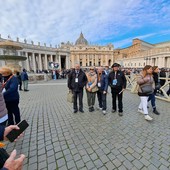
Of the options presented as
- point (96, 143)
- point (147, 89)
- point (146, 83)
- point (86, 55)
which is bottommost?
point (96, 143)

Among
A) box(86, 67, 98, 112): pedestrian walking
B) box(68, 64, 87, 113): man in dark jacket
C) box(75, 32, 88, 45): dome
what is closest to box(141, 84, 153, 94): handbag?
box(86, 67, 98, 112): pedestrian walking

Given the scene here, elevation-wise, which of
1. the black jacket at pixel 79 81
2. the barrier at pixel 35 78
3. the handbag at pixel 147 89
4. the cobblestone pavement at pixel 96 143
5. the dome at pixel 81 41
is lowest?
the cobblestone pavement at pixel 96 143

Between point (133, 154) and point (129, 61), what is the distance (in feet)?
283

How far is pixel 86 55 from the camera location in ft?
377

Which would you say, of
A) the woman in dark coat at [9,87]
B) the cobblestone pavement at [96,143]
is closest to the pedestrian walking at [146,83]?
the cobblestone pavement at [96,143]

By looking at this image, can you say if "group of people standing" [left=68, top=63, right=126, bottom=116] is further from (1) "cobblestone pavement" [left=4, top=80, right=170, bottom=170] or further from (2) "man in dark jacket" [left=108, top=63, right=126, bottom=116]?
(1) "cobblestone pavement" [left=4, top=80, right=170, bottom=170]

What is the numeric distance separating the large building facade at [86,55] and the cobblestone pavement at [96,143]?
4866mm

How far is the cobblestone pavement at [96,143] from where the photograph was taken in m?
2.61

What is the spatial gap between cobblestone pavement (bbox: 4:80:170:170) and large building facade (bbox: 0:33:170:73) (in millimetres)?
4866

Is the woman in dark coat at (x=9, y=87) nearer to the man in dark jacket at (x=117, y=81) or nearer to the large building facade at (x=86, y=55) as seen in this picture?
the man in dark jacket at (x=117, y=81)

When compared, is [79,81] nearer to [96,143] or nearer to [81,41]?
[96,143]

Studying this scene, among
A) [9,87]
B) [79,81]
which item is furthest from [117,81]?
[9,87]

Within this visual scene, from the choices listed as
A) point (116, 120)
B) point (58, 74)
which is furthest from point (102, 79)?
point (58, 74)

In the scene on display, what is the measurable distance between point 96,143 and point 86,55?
11555cm
